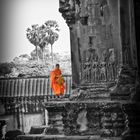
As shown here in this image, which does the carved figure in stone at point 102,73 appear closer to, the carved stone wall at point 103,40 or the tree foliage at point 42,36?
the carved stone wall at point 103,40

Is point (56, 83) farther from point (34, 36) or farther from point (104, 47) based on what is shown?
point (34, 36)

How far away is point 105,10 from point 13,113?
9.92 meters

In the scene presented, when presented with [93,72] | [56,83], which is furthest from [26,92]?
[93,72]

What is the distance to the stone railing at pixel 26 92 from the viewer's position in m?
17.8

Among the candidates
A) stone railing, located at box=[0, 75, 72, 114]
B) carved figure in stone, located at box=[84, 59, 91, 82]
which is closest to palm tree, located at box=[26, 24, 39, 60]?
stone railing, located at box=[0, 75, 72, 114]

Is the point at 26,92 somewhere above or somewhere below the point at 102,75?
below

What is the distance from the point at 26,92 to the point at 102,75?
10015 mm

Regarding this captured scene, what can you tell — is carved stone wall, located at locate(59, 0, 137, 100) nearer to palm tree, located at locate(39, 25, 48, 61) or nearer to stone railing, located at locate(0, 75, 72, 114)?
stone railing, located at locate(0, 75, 72, 114)

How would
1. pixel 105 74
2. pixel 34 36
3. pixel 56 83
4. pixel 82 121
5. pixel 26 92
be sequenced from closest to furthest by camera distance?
pixel 82 121, pixel 105 74, pixel 56 83, pixel 26 92, pixel 34 36

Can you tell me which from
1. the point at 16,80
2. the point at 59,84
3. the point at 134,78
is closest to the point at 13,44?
the point at 16,80

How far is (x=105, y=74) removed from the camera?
28.6 feet

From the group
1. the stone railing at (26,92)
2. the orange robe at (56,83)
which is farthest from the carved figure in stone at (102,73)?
the stone railing at (26,92)

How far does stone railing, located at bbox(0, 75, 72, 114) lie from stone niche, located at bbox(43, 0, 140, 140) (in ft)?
26.4

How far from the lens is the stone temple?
23.1ft
